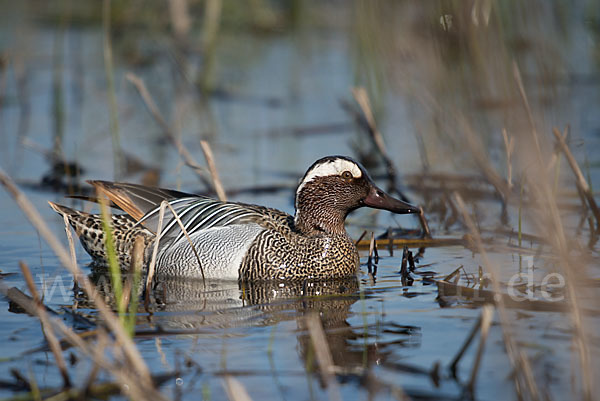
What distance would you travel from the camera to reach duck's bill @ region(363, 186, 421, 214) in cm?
681

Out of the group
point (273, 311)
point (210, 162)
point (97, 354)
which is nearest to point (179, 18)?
point (210, 162)

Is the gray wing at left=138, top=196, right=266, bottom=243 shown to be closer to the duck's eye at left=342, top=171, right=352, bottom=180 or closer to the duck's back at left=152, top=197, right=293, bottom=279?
the duck's back at left=152, top=197, right=293, bottom=279

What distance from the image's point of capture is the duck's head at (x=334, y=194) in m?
6.83

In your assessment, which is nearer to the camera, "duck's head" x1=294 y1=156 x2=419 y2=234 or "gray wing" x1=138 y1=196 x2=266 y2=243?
"duck's head" x1=294 y1=156 x2=419 y2=234

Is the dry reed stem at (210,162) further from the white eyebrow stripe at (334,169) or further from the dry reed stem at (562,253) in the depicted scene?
the dry reed stem at (562,253)

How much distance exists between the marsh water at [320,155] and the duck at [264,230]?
162 mm

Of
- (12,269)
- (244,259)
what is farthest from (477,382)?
(12,269)

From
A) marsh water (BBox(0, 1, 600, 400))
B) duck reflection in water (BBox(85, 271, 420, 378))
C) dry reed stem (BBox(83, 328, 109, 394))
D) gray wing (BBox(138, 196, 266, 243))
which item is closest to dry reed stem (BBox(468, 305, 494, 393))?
marsh water (BBox(0, 1, 600, 400))

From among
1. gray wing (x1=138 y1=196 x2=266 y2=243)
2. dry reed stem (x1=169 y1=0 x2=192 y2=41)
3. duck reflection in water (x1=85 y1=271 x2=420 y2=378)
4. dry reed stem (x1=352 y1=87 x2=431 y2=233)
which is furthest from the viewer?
dry reed stem (x1=169 y1=0 x2=192 y2=41)

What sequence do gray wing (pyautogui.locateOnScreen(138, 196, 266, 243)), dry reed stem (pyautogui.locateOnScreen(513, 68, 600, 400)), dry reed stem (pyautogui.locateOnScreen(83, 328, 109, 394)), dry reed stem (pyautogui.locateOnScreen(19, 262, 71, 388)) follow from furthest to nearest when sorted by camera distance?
1. gray wing (pyautogui.locateOnScreen(138, 196, 266, 243))
2. dry reed stem (pyautogui.locateOnScreen(19, 262, 71, 388))
3. dry reed stem (pyautogui.locateOnScreen(83, 328, 109, 394))
4. dry reed stem (pyautogui.locateOnScreen(513, 68, 600, 400))

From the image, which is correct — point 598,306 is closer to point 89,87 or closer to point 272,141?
point 272,141

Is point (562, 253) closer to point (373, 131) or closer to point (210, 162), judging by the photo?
point (210, 162)

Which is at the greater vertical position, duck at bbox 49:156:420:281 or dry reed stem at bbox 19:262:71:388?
duck at bbox 49:156:420:281

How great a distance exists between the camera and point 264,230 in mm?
6879
